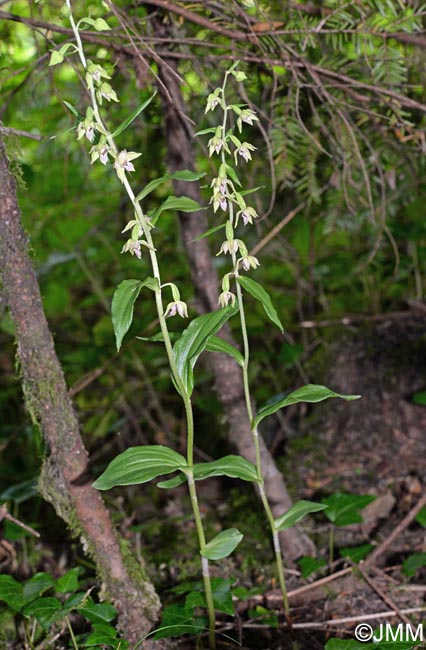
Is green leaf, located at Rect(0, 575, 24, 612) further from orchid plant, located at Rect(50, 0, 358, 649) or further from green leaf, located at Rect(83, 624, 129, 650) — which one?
orchid plant, located at Rect(50, 0, 358, 649)

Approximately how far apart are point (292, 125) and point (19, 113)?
4.27 ft

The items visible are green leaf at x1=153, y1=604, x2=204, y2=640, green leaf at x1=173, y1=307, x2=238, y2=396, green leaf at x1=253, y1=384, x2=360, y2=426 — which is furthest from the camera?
green leaf at x1=153, y1=604, x2=204, y2=640

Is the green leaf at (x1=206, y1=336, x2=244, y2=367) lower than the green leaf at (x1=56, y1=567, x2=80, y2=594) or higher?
higher

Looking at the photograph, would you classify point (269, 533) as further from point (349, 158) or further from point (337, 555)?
point (349, 158)

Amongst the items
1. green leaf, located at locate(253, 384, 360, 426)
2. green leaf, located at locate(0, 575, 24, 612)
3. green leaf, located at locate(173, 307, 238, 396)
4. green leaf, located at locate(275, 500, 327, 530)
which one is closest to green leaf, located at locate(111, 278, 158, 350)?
green leaf, located at locate(173, 307, 238, 396)

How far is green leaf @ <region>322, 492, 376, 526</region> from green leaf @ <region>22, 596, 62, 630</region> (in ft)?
2.93

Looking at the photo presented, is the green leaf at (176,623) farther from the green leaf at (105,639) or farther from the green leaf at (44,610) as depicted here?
the green leaf at (44,610)

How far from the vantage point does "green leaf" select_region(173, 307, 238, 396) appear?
4.98 ft

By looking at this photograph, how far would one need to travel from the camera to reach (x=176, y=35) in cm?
213

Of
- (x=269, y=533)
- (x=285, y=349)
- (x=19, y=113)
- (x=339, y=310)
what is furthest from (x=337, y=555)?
(x=19, y=113)

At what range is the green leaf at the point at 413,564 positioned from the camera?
209 cm

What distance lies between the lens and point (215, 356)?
7.70 feet

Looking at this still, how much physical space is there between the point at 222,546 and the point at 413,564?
764 mm

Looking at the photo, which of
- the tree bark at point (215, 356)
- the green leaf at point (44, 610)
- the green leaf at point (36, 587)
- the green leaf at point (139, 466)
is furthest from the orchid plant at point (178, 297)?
the tree bark at point (215, 356)
